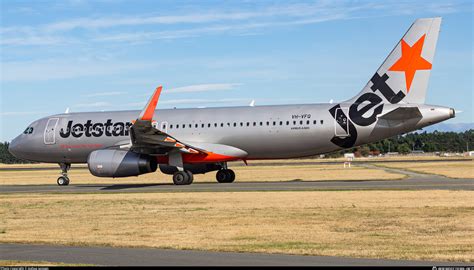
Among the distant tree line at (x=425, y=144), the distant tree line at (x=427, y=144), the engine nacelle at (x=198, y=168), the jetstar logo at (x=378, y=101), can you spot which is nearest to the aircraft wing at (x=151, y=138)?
the engine nacelle at (x=198, y=168)

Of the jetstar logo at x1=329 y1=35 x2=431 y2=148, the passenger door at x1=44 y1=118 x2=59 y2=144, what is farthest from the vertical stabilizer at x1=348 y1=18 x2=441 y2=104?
the passenger door at x1=44 y1=118 x2=59 y2=144

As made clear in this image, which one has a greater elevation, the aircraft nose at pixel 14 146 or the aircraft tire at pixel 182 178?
the aircraft nose at pixel 14 146

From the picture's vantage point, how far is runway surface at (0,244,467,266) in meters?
12.1

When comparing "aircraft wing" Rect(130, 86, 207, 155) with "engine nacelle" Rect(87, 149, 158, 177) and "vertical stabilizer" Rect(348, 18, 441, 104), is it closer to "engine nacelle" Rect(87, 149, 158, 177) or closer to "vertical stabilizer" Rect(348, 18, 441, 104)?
"engine nacelle" Rect(87, 149, 158, 177)

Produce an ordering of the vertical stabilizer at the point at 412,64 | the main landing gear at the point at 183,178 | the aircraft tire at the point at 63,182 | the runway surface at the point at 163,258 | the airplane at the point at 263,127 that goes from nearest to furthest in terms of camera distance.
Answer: the runway surface at the point at 163,258 < the airplane at the point at 263,127 < the vertical stabilizer at the point at 412,64 < the main landing gear at the point at 183,178 < the aircraft tire at the point at 63,182

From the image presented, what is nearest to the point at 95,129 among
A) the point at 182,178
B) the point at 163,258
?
A: the point at 182,178

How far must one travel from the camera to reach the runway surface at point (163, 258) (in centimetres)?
1208

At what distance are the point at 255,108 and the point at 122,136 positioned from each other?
7.29 m

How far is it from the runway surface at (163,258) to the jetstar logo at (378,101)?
2159 cm

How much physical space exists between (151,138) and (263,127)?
578 cm

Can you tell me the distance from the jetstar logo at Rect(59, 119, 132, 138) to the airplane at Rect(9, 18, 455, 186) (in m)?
0.05

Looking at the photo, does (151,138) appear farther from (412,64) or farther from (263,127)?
(412,64)

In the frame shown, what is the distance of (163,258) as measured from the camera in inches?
506

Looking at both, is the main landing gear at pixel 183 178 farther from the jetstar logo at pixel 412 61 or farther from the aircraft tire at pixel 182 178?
the jetstar logo at pixel 412 61
